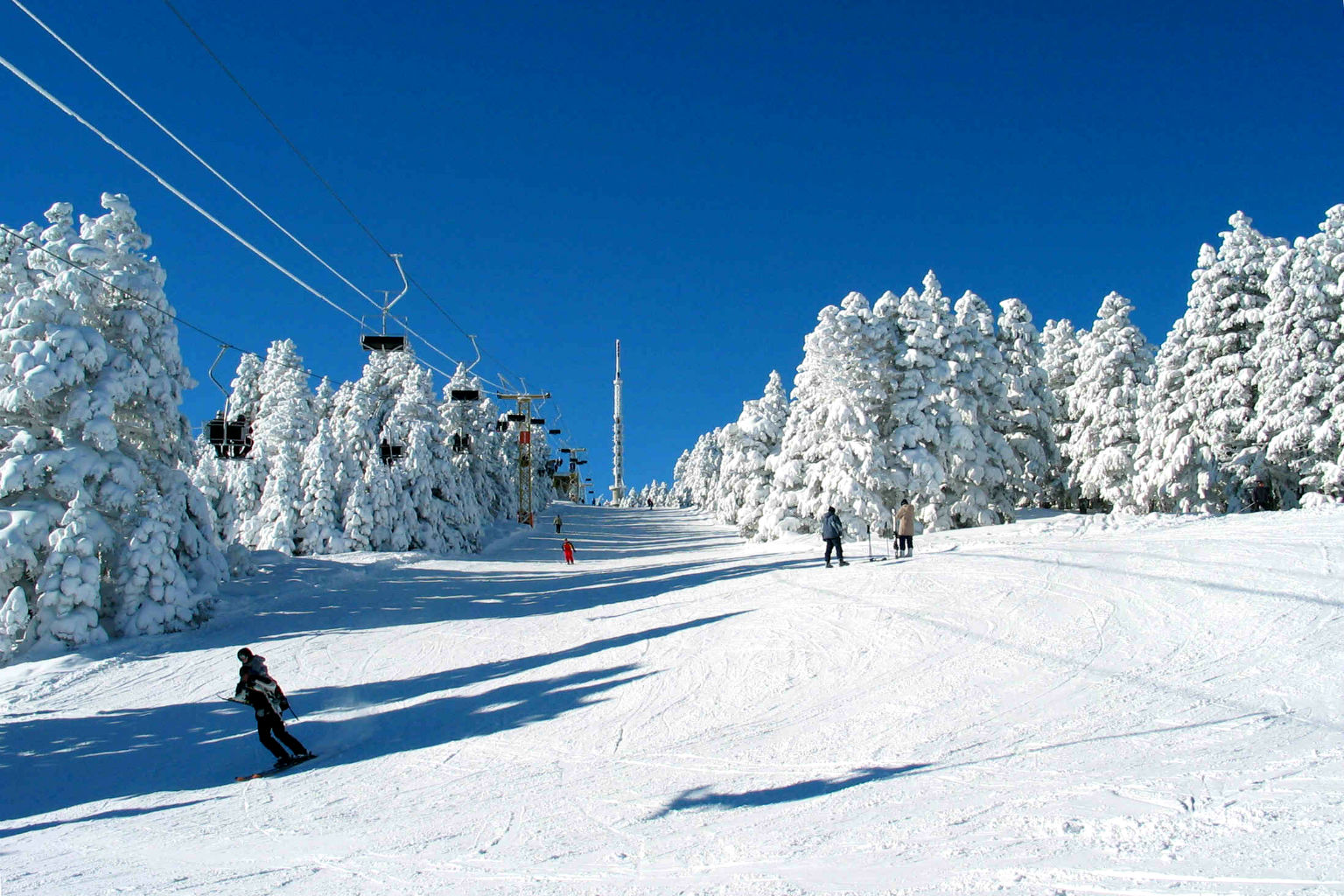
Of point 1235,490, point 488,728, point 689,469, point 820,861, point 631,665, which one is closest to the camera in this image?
point 820,861

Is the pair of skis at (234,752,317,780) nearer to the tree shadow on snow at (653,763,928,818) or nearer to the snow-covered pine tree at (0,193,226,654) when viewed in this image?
the tree shadow on snow at (653,763,928,818)

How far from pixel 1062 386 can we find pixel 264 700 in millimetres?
47459

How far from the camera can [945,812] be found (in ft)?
22.1

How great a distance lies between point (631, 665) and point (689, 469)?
133052 mm

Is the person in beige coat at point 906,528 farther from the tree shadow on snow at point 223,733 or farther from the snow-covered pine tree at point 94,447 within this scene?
the snow-covered pine tree at point 94,447

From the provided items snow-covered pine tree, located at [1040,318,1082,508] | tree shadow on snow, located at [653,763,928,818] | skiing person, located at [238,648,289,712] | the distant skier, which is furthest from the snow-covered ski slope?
snow-covered pine tree, located at [1040,318,1082,508]

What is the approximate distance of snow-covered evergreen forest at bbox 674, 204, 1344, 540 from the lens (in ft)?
86.4

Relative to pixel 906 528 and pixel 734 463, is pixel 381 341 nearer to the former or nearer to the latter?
pixel 906 528

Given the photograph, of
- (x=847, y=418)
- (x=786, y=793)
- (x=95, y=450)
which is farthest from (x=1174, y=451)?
(x=95, y=450)

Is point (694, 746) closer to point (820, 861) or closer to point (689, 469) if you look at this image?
point (820, 861)

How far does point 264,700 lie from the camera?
34.7 feet

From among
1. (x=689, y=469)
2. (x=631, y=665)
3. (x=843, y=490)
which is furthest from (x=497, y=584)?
(x=689, y=469)

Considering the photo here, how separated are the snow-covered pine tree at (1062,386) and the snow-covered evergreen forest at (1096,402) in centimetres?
183

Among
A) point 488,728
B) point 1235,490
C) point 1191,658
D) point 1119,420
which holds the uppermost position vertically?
point 1119,420
